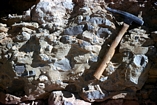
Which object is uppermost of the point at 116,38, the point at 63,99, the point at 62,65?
the point at 116,38

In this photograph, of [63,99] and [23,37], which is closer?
[63,99]

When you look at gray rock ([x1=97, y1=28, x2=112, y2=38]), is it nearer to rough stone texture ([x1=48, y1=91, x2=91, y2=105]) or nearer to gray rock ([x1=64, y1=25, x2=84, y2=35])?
gray rock ([x1=64, y1=25, x2=84, y2=35])

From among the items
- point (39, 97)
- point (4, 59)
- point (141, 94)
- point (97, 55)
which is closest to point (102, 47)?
point (97, 55)

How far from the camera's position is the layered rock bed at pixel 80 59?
1.37m

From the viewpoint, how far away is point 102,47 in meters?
1.43

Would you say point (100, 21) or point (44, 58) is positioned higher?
point (100, 21)

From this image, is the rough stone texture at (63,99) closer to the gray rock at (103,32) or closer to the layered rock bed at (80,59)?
the layered rock bed at (80,59)

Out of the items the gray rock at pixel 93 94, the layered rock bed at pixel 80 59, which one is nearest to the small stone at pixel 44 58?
the layered rock bed at pixel 80 59

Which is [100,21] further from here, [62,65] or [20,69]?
[20,69]

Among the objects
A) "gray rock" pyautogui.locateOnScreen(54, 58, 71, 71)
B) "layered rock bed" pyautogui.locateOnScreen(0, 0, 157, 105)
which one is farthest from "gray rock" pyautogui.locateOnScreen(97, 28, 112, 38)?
"gray rock" pyautogui.locateOnScreen(54, 58, 71, 71)

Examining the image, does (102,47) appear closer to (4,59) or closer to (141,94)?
(141,94)

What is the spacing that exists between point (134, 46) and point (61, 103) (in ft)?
1.59

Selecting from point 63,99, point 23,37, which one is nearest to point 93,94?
point 63,99

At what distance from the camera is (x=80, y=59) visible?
140 centimetres
